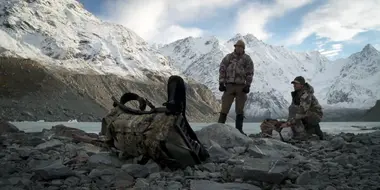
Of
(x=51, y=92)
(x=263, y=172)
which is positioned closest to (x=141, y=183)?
(x=263, y=172)

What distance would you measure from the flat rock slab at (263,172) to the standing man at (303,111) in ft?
14.6

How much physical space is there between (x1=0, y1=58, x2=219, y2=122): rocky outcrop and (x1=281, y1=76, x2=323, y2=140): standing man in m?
105

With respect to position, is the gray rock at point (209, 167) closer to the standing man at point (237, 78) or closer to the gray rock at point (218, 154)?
the gray rock at point (218, 154)

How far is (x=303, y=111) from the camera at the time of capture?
Result: 30.6 feet

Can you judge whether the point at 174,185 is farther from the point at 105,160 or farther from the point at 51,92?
the point at 51,92

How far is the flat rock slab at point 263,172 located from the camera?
4672 mm

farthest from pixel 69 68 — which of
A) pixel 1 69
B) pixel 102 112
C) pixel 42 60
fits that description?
pixel 102 112

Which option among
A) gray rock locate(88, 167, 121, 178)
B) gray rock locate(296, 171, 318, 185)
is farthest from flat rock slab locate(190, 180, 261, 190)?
gray rock locate(88, 167, 121, 178)

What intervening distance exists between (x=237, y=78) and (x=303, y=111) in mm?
1946

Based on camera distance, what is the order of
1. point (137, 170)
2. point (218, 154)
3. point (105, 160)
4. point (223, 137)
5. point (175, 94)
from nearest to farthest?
point (137, 170)
point (175, 94)
point (105, 160)
point (218, 154)
point (223, 137)

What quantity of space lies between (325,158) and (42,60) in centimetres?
18681

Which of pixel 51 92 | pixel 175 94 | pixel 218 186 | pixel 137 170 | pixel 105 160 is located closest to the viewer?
pixel 218 186

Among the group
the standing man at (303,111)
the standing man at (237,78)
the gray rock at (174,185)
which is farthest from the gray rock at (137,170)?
the standing man at (303,111)

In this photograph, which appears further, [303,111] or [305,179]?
[303,111]
